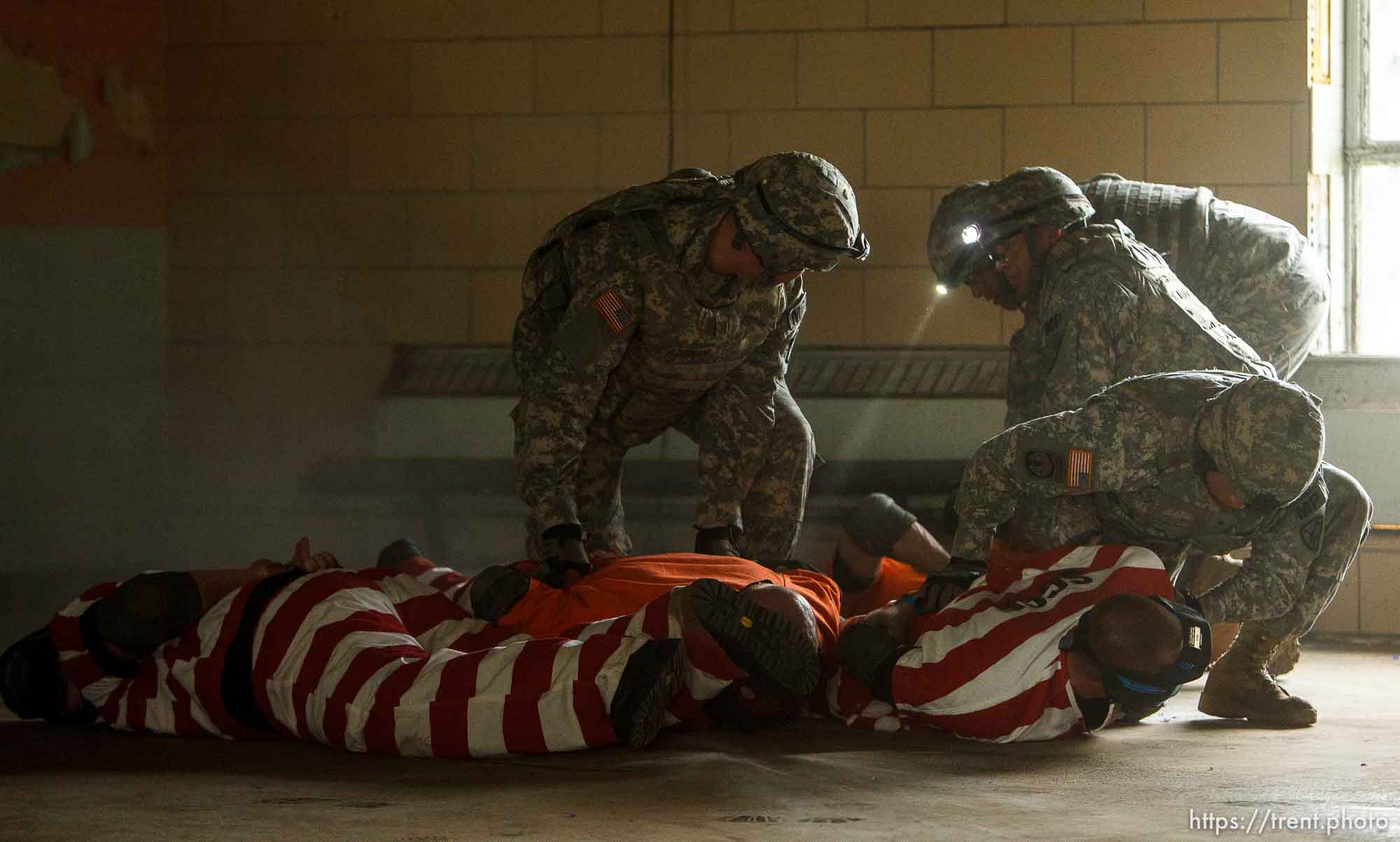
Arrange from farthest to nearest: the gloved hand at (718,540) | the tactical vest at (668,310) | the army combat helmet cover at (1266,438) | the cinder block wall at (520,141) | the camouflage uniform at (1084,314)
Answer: the cinder block wall at (520,141), the gloved hand at (718,540), the tactical vest at (668,310), the camouflage uniform at (1084,314), the army combat helmet cover at (1266,438)

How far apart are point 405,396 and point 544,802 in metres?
2.91

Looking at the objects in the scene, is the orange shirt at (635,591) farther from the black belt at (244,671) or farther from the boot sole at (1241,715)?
the boot sole at (1241,715)

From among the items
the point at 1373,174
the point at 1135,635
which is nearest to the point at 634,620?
the point at 1135,635

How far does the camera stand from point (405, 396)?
4500 millimetres

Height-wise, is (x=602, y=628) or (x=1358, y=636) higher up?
(x=602, y=628)

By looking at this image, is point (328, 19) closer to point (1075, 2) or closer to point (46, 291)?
point (46, 291)

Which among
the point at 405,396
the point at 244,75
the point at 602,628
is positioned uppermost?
the point at 244,75

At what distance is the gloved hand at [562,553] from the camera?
2.56 meters

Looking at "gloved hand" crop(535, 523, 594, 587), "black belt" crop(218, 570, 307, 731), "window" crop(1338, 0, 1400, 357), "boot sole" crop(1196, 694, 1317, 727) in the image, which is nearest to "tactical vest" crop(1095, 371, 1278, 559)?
"boot sole" crop(1196, 694, 1317, 727)

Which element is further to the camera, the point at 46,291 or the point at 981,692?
the point at 46,291

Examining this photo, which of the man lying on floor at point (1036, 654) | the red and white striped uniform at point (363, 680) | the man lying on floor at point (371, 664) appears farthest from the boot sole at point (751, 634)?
the man lying on floor at point (1036, 654)

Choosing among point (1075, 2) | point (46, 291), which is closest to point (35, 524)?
point (46, 291)

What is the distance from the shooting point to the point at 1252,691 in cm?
260

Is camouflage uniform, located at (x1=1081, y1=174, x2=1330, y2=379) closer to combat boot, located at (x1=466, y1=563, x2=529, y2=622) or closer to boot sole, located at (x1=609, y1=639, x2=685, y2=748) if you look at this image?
combat boot, located at (x1=466, y1=563, x2=529, y2=622)
